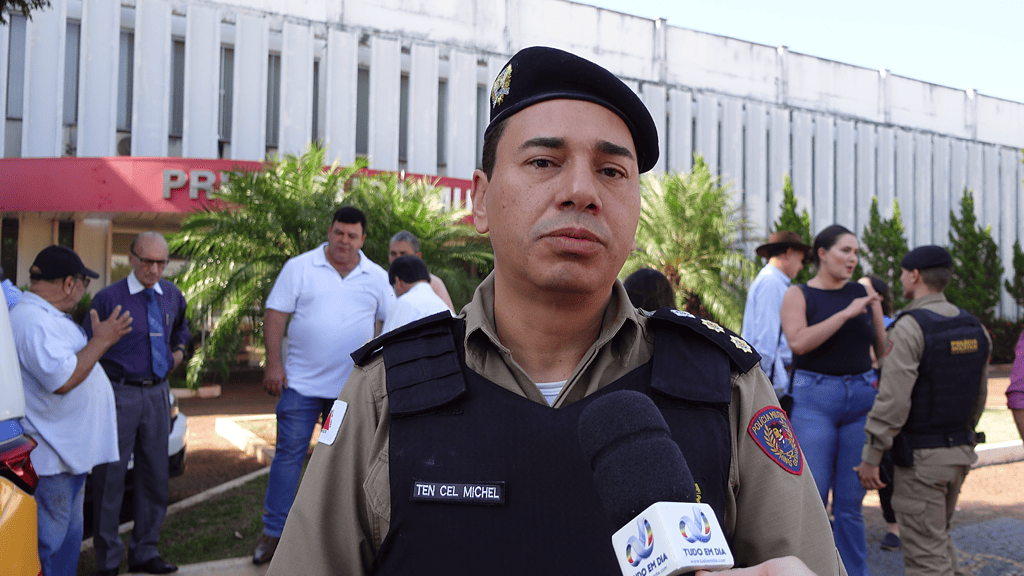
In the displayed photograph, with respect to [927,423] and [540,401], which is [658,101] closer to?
[927,423]

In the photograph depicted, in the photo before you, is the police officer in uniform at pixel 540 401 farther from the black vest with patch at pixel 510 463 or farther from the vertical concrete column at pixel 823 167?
the vertical concrete column at pixel 823 167

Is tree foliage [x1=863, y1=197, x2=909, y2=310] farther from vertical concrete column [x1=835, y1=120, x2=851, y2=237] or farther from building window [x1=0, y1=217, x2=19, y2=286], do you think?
building window [x1=0, y1=217, x2=19, y2=286]

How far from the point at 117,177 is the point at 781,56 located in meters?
20.7

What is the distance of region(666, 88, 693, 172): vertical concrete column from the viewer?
2314 cm

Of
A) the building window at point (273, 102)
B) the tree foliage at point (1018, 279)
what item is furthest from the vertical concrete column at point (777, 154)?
the building window at point (273, 102)

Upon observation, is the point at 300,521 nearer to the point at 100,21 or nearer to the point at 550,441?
the point at 550,441

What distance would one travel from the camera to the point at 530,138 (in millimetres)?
1514

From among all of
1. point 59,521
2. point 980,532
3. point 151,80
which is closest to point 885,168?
point 151,80

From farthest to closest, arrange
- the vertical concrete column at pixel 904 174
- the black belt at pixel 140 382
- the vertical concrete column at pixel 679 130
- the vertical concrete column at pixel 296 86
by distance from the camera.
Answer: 1. the vertical concrete column at pixel 904 174
2. the vertical concrete column at pixel 679 130
3. the vertical concrete column at pixel 296 86
4. the black belt at pixel 140 382

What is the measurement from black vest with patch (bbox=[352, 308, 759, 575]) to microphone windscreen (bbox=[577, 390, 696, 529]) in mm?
210

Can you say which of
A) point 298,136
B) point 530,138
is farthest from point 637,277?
point 298,136

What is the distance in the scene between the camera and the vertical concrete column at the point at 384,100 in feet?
63.4

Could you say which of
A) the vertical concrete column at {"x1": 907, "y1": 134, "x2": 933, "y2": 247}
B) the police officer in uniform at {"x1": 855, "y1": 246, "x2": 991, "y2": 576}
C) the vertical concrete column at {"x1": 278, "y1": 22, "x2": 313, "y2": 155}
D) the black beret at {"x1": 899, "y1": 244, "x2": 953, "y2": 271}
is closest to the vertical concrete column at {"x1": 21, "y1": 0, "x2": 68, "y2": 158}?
the vertical concrete column at {"x1": 278, "y1": 22, "x2": 313, "y2": 155}

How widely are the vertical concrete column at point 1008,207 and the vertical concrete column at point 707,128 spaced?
14.5 m
